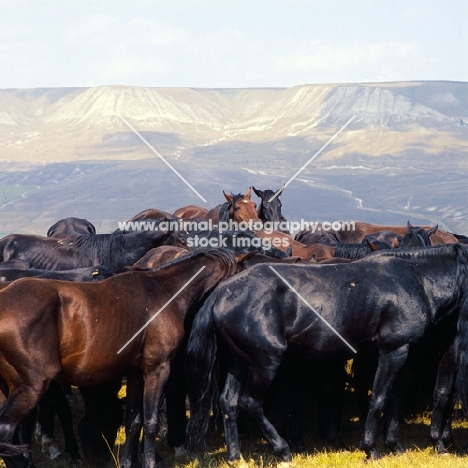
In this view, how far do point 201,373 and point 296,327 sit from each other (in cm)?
91

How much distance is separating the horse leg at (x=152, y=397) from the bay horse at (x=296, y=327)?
43 centimetres

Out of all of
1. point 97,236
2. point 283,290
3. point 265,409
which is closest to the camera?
point 283,290

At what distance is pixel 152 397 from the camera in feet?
21.6

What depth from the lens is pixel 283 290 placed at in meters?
6.79

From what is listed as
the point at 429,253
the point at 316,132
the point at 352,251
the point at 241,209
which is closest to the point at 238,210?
the point at 241,209

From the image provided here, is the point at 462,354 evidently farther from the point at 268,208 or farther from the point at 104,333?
the point at 268,208

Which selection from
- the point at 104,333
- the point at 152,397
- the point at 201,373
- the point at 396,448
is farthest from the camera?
the point at 396,448

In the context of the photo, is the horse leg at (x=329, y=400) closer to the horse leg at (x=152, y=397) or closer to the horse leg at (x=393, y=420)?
the horse leg at (x=393, y=420)

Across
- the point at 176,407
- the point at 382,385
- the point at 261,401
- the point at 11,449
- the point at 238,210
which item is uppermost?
the point at 238,210

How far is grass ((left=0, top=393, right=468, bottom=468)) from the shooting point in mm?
6805

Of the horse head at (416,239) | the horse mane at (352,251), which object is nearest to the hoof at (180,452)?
the horse head at (416,239)

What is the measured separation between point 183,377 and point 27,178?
148 m

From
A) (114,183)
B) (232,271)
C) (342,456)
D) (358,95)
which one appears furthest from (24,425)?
(358,95)

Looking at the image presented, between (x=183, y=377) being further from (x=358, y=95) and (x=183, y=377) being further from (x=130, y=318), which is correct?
(x=358, y=95)
